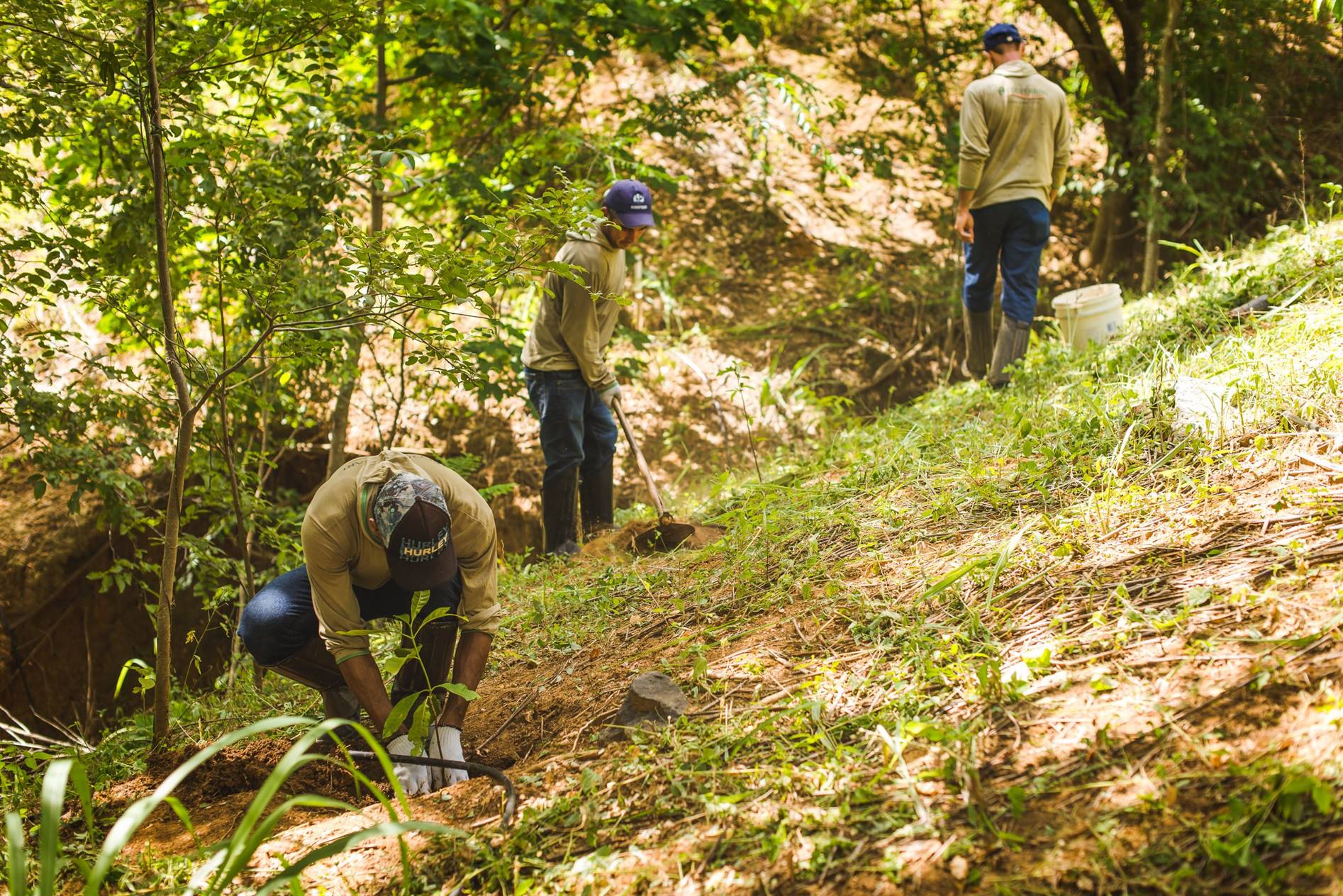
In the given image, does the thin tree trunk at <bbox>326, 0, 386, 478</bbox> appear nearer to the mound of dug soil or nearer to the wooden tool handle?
the wooden tool handle

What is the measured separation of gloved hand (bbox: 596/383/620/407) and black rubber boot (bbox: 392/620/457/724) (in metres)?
2.19

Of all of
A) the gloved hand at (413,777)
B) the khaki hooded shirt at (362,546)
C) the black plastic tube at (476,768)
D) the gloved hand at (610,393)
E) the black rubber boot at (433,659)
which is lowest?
the gloved hand at (413,777)

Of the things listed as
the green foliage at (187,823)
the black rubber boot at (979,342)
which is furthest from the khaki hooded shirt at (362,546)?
the black rubber boot at (979,342)

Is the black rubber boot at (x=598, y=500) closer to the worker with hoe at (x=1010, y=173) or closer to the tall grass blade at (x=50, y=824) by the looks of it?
the worker with hoe at (x=1010, y=173)

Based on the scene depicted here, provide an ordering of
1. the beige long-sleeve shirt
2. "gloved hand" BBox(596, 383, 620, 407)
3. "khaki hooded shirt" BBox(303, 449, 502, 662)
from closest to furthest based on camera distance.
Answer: "khaki hooded shirt" BBox(303, 449, 502, 662)
the beige long-sleeve shirt
"gloved hand" BBox(596, 383, 620, 407)

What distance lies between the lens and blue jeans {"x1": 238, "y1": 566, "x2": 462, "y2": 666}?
2.88 metres

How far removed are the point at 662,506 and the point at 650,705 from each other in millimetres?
2095

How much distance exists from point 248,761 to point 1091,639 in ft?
8.10

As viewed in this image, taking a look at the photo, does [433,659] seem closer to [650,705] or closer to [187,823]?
[650,705]

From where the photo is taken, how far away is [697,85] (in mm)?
8398

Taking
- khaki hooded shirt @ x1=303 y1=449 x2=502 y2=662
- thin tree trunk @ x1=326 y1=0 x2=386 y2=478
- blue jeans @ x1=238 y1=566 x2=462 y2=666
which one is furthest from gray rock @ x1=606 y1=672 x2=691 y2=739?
thin tree trunk @ x1=326 y1=0 x2=386 y2=478

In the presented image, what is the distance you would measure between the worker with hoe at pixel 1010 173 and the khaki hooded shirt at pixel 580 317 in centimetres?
186

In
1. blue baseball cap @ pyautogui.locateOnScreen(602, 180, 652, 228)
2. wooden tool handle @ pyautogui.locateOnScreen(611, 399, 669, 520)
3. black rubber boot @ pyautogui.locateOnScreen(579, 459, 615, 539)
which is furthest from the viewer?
black rubber boot @ pyautogui.locateOnScreen(579, 459, 615, 539)

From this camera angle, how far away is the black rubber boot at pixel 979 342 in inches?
206
